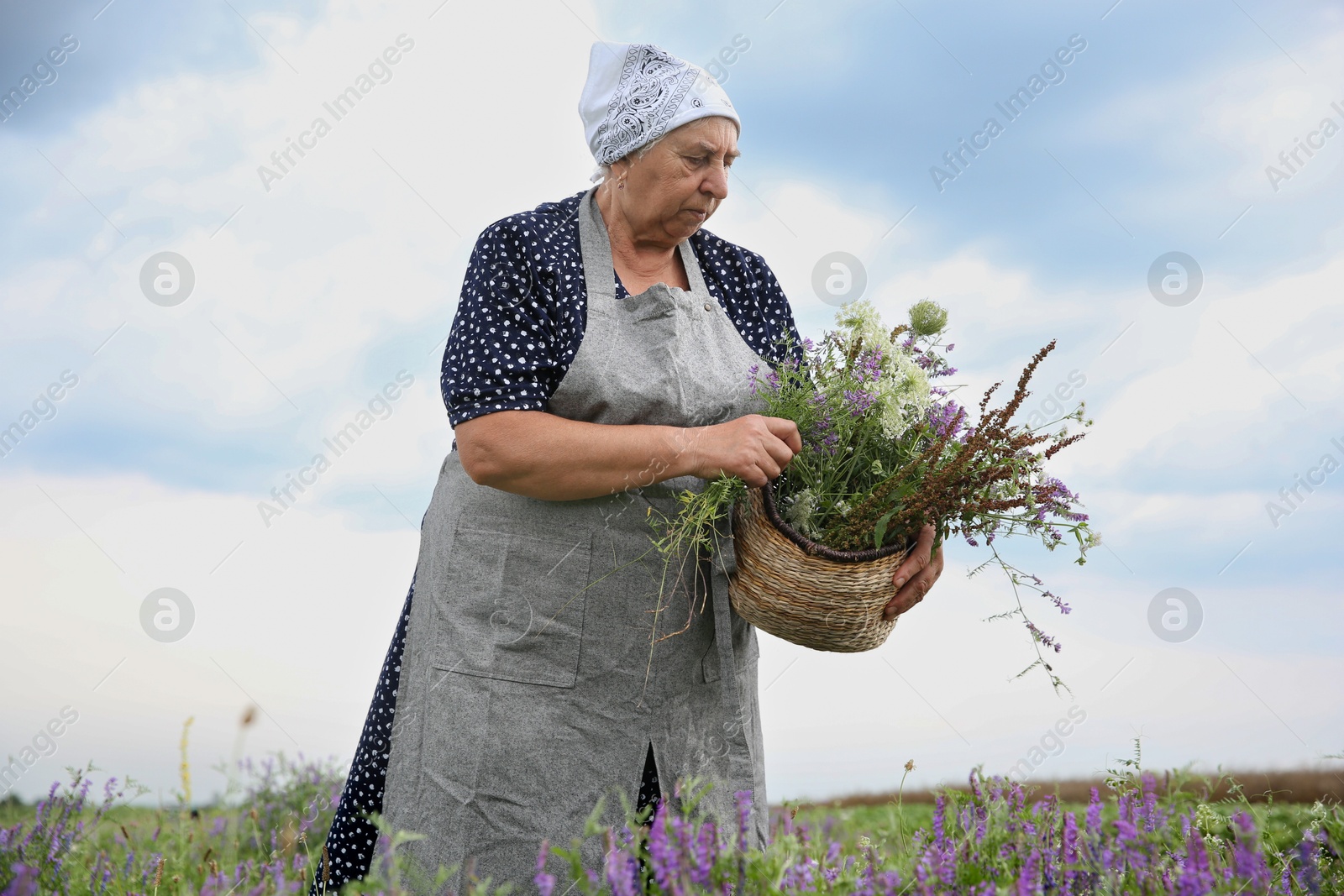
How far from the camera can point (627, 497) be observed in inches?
98.8

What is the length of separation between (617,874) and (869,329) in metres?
1.46

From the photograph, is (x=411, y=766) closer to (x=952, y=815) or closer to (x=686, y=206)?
(x=952, y=815)

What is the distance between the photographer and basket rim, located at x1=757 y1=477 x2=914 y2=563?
2.19 metres

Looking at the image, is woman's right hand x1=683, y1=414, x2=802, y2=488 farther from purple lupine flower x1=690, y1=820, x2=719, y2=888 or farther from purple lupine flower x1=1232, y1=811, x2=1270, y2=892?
purple lupine flower x1=1232, y1=811, x2=1270, y2=892

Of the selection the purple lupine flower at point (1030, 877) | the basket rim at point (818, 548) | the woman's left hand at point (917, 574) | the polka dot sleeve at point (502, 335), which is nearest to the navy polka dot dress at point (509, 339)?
the polka dot sleeve at point (502, 335)

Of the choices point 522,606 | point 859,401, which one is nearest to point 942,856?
point 859,401

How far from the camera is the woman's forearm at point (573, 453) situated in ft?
7.39

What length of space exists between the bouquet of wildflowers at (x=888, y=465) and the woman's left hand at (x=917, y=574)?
0.22ft

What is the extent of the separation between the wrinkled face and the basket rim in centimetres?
84

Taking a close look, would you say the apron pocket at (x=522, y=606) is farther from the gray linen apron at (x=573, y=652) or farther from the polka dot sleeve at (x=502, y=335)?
the polka dot sleeve at (x=502, y=335)

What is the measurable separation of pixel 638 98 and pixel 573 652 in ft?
4.88

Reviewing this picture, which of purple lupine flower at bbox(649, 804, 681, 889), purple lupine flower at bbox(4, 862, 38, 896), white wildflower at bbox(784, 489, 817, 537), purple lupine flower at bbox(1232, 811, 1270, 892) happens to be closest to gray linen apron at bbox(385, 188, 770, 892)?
white wildflower at bbox(784, 489, 817, 537)

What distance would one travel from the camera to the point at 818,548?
218cm

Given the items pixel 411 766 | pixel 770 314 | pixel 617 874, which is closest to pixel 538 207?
pixel 770 314
